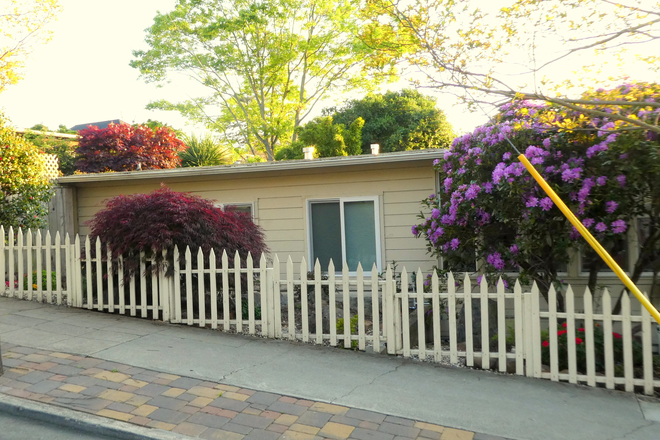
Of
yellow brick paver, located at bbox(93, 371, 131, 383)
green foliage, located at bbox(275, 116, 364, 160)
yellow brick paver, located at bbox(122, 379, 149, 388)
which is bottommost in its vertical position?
yellow brick paver, located at bbox(122, 379, 149, 388)

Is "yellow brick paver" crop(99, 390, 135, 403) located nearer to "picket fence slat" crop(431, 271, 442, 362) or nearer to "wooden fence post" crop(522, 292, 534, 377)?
"picket fence slat" crop(431, 271, 442, 362)

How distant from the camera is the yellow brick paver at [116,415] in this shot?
4.26 m

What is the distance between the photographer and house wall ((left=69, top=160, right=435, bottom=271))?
9.38 m

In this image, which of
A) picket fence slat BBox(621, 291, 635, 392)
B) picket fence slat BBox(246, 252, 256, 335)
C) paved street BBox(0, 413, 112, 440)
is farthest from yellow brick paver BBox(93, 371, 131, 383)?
picket fence slat BBox(621, 291, 635, 392)

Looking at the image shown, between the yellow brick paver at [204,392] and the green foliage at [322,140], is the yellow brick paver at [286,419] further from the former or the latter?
the green foliage at [322,140]

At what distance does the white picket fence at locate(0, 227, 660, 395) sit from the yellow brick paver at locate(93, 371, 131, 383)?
191 centimetres

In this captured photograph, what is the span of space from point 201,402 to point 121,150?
14277 millimetres

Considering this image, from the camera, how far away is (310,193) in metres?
10.0

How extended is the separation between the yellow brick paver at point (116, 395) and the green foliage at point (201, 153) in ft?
48.6

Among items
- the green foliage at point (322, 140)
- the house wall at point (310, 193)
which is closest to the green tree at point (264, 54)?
the green foliage at point (322, 140)

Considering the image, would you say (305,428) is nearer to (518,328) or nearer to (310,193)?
(518,328)

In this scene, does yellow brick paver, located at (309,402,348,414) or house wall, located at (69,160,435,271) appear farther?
house wall, located at (69,160,435,271)

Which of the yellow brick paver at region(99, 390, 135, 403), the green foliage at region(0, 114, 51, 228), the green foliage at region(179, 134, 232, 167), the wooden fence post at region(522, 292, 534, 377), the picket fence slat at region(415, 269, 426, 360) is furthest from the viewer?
the green foliage at region(179, 134, 232, 167)

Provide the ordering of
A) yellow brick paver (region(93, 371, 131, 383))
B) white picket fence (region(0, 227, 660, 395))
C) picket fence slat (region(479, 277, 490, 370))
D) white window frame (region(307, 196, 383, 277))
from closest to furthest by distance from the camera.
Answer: yellow brick paver (region(93, 371, 131, 383))
white picket fence (region(0, 227, 660, 395))
picket fence slat (region(479, 277, 490, 370))
white window frame (region(307, 196, 383, 277))
